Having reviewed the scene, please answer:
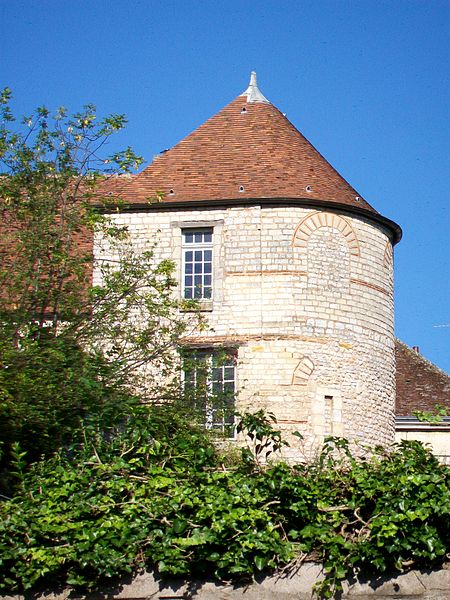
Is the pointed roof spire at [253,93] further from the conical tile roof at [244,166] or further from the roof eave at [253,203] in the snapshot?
the roof eave at [253,203]

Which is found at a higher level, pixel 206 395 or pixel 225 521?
pixel 206 395

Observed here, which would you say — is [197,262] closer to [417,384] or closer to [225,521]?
[417,384]

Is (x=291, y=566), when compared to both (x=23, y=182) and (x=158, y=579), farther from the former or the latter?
(x=23, y=182)

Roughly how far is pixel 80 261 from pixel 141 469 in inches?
238

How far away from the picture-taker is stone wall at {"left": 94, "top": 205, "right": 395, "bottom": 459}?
20281 millimetres

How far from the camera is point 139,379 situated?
1574 centimetres

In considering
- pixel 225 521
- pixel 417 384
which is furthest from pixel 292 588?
pixel 417 384

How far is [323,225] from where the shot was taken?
21297 mm

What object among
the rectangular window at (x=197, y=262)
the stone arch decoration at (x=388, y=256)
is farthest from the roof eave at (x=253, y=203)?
the stone arch decoration at (x=388, y=256)

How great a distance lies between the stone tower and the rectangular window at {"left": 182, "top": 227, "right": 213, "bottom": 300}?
18mm

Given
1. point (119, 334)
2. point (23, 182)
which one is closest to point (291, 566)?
point (119, 334)

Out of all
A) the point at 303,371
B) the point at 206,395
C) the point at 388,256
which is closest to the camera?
the point at 206,395

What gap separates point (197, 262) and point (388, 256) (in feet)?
12.5

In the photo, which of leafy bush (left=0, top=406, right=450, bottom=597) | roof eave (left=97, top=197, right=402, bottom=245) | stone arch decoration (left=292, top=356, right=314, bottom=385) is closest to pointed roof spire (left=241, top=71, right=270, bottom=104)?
roof eave (left=97, top=197, right=402, bottom=245)
